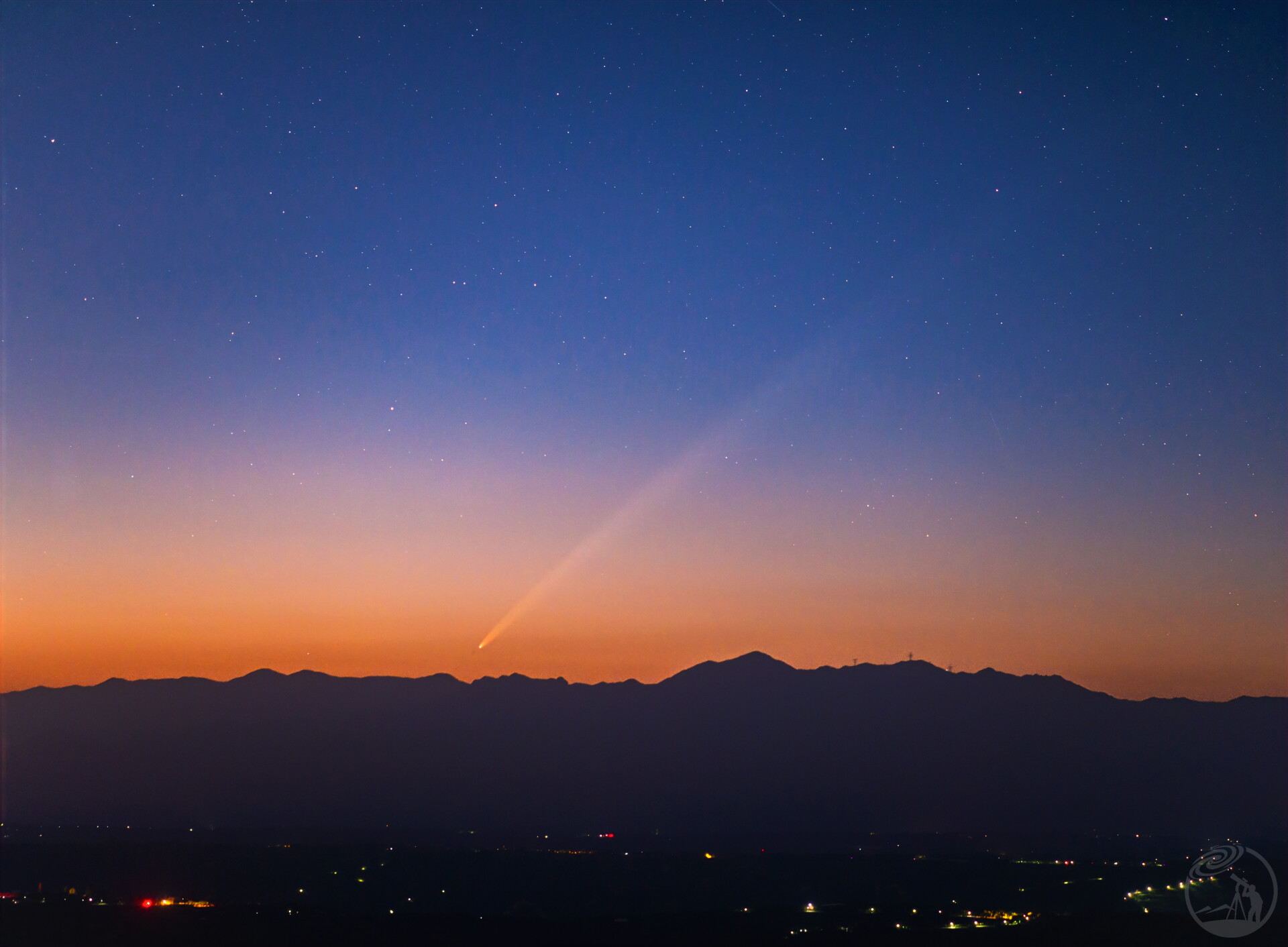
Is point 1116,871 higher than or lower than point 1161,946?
lower

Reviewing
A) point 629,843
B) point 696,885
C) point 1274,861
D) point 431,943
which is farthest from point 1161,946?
point 629,843

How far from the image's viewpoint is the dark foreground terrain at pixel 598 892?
2371 inches

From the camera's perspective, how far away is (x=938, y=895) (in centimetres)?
9675

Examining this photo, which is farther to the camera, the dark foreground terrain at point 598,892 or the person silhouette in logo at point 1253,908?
the dark foreground terrain at point 598,892

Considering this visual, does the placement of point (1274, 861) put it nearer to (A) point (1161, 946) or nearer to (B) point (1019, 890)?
(B) point (1019, 890)

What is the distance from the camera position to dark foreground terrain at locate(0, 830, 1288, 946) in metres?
60.2

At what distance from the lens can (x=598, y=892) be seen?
4075 inches

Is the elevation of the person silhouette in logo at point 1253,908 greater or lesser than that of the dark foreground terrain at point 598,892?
greater

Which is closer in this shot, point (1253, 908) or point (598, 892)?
point (1253, 908)

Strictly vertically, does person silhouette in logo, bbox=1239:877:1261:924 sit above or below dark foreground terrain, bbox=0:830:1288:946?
above

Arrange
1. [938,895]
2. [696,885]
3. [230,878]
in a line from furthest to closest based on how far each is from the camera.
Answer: [230,878] → [696,885] → [938,895]

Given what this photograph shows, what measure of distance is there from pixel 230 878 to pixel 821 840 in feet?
388

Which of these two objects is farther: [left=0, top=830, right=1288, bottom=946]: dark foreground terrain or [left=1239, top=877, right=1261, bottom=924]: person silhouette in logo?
[left=0, top=830, right=1288, bottom=946]: dark foreground terrain

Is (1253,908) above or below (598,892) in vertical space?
above
